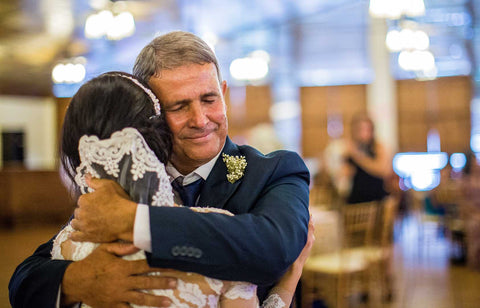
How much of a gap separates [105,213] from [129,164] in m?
0.10

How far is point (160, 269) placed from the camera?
3.46ft

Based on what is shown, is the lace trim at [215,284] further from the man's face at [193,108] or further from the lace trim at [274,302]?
the man's face at [193,108]

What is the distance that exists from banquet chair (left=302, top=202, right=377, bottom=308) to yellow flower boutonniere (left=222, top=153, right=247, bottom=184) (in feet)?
10.6

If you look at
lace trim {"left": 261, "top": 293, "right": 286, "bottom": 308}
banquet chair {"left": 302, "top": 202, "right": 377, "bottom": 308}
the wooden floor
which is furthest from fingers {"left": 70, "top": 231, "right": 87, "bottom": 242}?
the wooden floor

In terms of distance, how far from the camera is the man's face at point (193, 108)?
120cm

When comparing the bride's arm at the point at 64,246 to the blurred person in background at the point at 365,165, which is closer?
the bride's arm at the point at 64,246

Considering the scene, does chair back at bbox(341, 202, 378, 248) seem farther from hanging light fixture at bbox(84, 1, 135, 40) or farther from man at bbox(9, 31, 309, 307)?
man at bbox(9, 31, 309, 307)

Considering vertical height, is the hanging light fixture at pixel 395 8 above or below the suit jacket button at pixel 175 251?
above

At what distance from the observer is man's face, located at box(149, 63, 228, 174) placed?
1.20 m

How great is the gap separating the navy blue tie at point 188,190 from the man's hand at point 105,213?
28cm

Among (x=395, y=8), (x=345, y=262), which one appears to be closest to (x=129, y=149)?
(x=345, y=262)

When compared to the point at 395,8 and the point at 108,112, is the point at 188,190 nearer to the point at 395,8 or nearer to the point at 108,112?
the point at 108,112

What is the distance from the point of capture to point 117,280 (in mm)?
1048

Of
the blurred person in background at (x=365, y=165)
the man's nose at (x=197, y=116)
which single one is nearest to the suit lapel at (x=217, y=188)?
the man's nose at (x=197, y=116)
